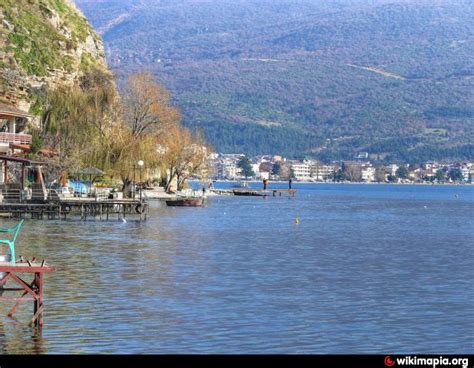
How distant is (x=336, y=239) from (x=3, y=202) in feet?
70.7

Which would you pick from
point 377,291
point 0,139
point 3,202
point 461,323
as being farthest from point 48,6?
point 461,323

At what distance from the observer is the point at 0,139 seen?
264 feet

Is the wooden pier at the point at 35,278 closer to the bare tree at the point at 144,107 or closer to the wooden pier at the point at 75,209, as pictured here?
the wooden pier at the point at 75,209

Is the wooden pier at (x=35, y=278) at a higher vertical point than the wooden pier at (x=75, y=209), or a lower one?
lower

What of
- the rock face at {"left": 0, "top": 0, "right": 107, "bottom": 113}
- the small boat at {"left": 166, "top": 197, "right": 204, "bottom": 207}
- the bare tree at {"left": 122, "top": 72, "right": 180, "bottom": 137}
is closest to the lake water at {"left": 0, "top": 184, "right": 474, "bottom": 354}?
the rock face at {"left": 0, "top": 0, "right": 107, "bottom": 113}

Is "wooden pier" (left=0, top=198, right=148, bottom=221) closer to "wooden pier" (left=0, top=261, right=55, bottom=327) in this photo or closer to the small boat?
the small boat

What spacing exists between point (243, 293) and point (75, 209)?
51.7 metres

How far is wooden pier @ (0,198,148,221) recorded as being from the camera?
73.8 meters

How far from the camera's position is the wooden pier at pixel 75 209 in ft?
242

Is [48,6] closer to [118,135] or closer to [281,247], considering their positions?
[118,135]

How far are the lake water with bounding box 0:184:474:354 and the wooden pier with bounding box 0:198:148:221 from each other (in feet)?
12.5

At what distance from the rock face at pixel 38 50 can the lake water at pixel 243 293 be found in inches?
1340
